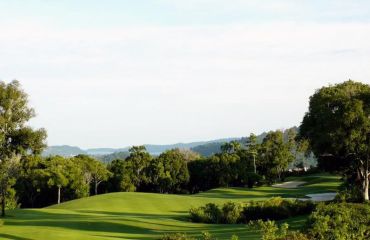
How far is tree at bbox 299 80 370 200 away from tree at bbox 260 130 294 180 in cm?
5391

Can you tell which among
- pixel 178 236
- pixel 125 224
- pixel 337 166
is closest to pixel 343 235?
pixel 178 236

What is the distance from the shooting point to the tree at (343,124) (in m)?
34.1

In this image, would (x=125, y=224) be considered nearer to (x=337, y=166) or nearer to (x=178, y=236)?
(x=178, y=236)

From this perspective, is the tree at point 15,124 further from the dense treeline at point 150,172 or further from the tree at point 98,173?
the tree at point 98,173

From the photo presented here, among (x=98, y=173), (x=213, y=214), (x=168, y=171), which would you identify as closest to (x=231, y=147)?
(x=168, y=171)

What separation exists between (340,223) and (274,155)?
72.1m

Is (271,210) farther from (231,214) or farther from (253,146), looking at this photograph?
(253,146)

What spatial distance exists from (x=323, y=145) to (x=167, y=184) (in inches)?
2089

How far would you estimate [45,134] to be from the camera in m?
40.4

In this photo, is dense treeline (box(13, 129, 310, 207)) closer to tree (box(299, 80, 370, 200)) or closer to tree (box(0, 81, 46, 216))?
tree (box(0, 81, 46, 216))

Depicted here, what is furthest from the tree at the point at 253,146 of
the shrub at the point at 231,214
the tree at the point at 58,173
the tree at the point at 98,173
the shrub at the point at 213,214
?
the shrub at the point at 213,214

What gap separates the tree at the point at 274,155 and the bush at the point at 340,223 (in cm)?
6779

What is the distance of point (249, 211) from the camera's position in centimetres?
3612

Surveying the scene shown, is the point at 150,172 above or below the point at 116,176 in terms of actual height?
above
